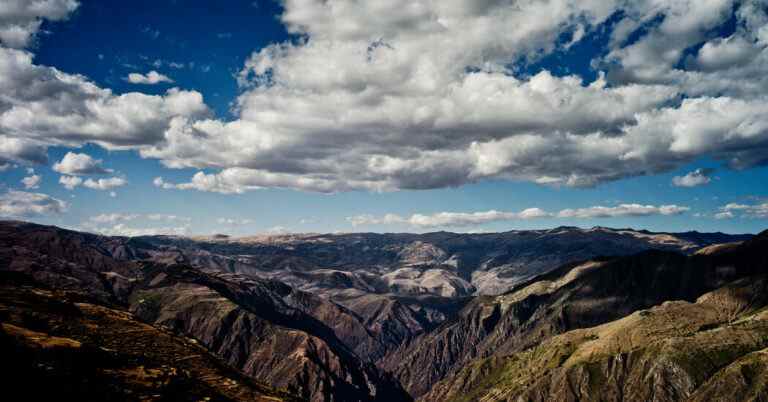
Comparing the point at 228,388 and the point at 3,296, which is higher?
the point at 3,296

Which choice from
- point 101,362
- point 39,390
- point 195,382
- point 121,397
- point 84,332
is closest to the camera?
point 39,390

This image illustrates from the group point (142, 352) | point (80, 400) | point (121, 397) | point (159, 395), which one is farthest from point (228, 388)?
point (80, 400)

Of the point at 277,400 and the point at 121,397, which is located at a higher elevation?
the point at 121,397

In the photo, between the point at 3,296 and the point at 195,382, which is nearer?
the point at 195,382

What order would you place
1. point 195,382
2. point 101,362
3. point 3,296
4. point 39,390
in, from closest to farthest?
point 39,390 < point 101,362 < point 195,382 < point 3,296

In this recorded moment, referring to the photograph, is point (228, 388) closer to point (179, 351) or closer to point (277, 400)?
point (277, 400)

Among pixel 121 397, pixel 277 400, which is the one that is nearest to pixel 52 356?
pixel 121 397

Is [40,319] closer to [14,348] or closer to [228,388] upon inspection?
[228,388]

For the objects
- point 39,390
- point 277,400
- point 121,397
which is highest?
point 39,390

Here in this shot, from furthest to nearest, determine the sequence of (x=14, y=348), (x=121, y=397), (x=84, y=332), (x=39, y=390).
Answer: (x=84, y=332), (x=121, y=397), (x=14, y=348), (x=39, y=390)
